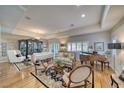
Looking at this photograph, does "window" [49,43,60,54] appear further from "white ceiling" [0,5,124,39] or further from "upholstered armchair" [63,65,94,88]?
"upholstered armchair" [63,65,94,88]

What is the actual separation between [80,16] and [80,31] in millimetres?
695

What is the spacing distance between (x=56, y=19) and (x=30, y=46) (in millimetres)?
1207

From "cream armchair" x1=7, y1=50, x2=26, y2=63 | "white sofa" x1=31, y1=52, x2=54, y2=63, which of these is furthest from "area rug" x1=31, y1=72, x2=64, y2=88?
"cream armchair" x1=7, y1=50, x2=26, y2=63

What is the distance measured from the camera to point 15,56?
11.3 feet

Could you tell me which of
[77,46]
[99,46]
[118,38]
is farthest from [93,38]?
[118,38]

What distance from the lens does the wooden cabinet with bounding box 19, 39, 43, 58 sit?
3.56 m

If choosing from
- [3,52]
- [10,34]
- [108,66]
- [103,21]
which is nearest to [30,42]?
[10,34]

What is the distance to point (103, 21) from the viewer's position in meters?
3.64

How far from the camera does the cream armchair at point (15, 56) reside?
3.29 metres

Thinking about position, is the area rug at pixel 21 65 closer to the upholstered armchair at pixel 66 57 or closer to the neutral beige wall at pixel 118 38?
the upholstered armchair at pixel 66 57

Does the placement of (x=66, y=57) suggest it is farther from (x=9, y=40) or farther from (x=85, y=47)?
(x=9, y=40)

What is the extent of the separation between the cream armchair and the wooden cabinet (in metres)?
0.12
